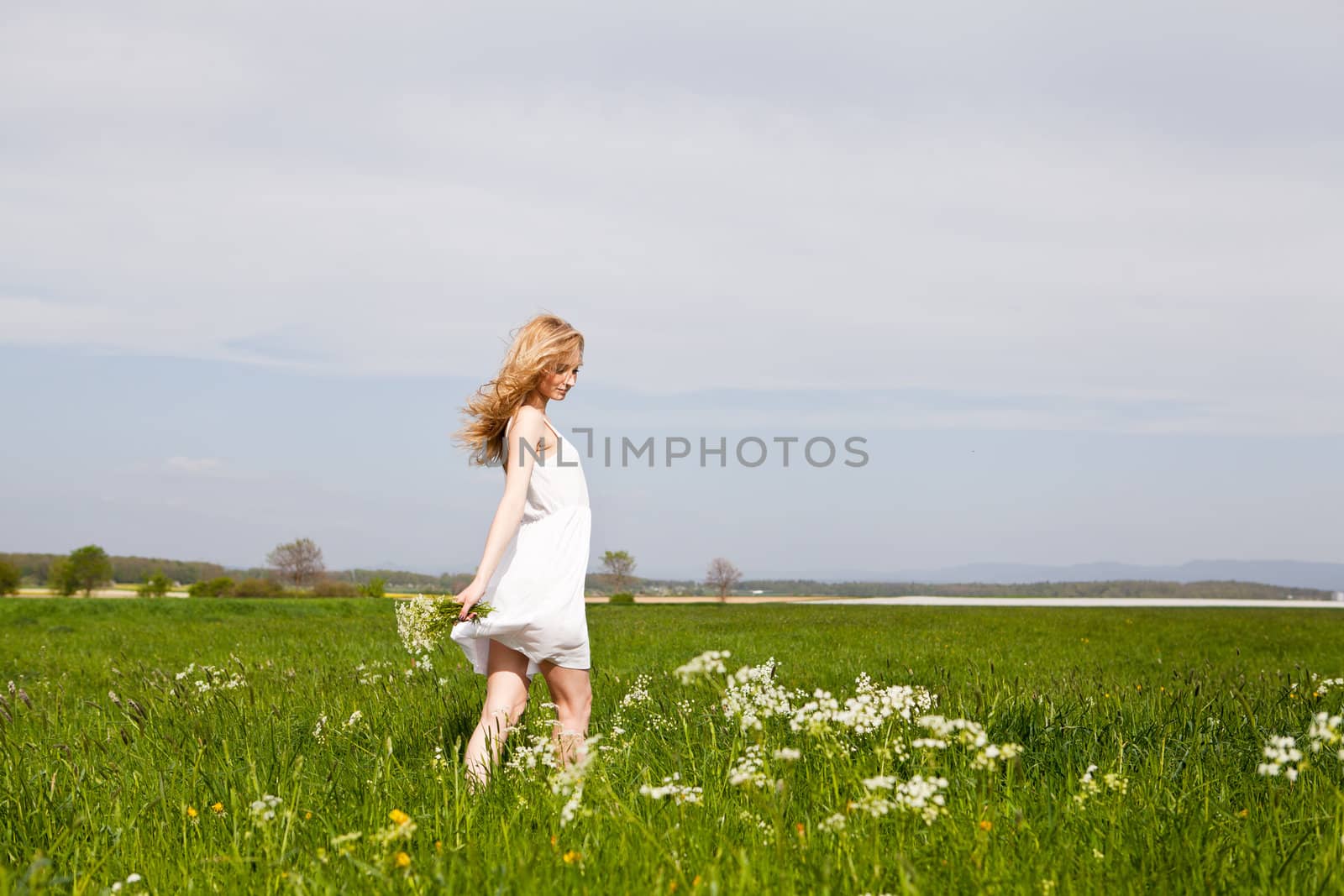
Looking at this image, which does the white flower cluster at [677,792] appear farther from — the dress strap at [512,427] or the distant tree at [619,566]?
the distant tree at [619,566]

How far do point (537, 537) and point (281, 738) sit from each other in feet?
6.79

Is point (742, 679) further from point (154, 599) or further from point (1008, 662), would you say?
Result: point (154, 599)

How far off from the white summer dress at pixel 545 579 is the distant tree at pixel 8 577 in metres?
67.7

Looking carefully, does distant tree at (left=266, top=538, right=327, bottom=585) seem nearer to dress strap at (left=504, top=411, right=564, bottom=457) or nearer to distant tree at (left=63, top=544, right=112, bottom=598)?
distant tree at (left=63, top=544, right=112, bottom=598)

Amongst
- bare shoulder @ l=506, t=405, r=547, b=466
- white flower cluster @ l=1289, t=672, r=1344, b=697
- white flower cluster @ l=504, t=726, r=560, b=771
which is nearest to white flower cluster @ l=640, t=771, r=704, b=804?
white flower cluster @ l=504, t=726, r=560, b=771

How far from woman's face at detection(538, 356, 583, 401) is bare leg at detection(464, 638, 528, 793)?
1384 millimetres

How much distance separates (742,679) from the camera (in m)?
2.72

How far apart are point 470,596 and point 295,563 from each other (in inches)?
3348

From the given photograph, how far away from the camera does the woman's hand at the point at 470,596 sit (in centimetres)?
453

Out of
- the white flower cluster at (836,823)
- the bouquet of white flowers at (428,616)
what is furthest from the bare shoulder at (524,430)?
the white flower cluster at (836,823)

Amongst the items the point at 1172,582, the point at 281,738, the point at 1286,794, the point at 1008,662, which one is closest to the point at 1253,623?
the point at 1008,662

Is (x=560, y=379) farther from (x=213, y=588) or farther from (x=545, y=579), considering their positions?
(x=213, y=588)

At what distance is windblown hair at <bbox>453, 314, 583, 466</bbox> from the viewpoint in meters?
5.02

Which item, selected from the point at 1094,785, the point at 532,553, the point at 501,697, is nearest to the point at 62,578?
the point at 501,697
